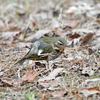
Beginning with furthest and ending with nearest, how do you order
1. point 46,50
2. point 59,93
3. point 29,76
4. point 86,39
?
1. point 86,39
2. point 46,50
3. point 29,76
4. point 59,93

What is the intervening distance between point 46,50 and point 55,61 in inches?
14.6

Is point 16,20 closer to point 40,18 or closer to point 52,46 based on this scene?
point 40,18

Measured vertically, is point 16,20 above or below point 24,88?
above

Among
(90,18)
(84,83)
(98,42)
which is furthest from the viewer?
(90,18)

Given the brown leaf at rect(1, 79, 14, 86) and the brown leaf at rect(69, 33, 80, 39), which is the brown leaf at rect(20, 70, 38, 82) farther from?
the brown leaf at rect(69, 33, 80, 39)

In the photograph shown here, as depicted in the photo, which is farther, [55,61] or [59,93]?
[55,61]

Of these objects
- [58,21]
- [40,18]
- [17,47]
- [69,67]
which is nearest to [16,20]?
[40,18]

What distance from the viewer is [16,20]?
7.62 m

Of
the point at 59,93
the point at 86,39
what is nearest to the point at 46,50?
the point at 59,93

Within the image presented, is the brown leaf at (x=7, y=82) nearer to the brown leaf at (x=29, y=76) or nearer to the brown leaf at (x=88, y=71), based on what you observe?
the brown leaf at (x=29, y=76)

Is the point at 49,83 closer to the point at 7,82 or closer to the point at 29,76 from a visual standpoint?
the point at 29,76

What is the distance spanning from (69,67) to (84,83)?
82 centimetres

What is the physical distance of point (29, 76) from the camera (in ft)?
12.8

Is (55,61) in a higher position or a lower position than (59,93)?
higher
